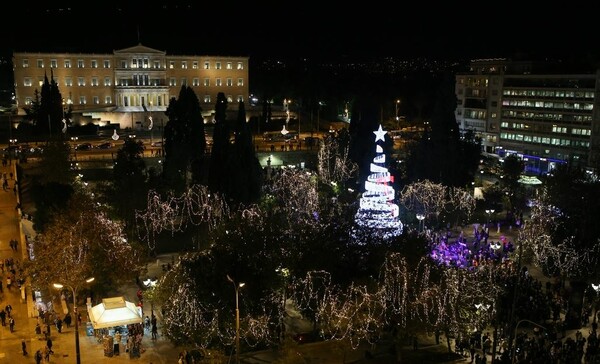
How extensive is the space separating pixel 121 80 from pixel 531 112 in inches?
2054

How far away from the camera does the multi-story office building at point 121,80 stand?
79188 mm

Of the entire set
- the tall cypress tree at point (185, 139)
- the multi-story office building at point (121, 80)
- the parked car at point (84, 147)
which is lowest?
the parked car at point (84, 147)

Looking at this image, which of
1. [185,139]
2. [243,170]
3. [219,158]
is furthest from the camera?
[185,139]

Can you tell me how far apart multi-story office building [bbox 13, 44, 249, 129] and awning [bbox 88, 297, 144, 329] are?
57.3 meters

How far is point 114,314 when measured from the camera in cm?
2322

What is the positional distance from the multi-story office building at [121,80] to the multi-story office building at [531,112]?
3361 cm

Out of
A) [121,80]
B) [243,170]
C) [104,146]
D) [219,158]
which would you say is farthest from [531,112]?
[121,80]

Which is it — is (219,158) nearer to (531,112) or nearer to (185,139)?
(185,139)

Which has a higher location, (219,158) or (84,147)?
(219,158)

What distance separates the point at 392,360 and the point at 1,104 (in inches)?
3627

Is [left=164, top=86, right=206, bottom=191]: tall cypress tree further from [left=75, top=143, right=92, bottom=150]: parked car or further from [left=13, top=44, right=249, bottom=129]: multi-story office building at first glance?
[left=13, top=44, right=249, bottom=129]: multi-story office building

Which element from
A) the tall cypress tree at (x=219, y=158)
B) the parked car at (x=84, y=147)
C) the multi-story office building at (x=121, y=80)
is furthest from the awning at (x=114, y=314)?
the multi-story office building at (x=121, y=80)

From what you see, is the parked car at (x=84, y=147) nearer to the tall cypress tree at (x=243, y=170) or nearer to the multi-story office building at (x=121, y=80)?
the multi-story office building at (x=121, y=80)

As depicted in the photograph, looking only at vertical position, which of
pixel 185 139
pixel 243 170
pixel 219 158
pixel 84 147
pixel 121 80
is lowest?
pixel 84 147
